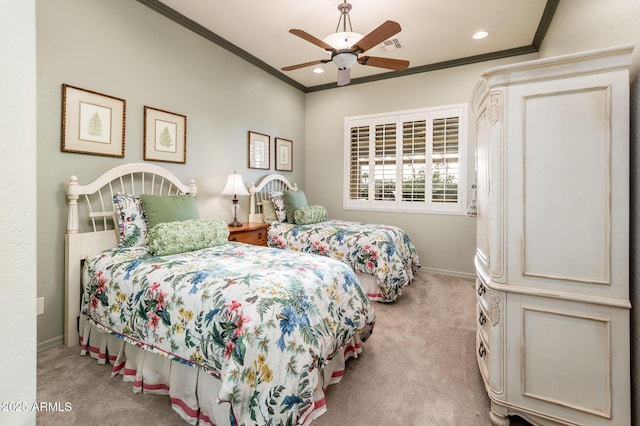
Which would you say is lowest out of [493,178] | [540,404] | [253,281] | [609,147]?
[540,404]

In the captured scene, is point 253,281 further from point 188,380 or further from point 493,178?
point 493,178

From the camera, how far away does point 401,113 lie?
4.61 meters

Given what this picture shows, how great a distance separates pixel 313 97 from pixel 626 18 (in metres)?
4.22

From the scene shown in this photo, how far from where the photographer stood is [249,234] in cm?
354

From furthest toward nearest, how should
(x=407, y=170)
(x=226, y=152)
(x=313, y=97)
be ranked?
1. (x=313, y=97)
2. (x=407, y=170)
3. (x=226, y=152)

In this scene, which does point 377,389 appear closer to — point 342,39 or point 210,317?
point 210,317

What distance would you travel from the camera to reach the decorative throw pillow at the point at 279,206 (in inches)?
166

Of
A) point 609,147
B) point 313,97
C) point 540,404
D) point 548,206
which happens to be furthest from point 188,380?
point 313,97

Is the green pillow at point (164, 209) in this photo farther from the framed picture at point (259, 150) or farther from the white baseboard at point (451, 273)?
the white baseboard at point (451, 273)

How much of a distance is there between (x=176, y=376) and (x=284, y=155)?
3.73 m

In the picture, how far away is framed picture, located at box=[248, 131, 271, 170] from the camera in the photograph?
423cm

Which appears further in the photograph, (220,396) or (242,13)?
(242,13)

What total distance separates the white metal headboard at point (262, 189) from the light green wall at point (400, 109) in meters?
0.76
